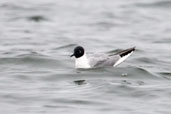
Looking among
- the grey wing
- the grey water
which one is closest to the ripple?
the grey water

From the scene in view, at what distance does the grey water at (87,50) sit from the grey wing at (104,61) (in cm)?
20

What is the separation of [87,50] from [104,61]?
15.4ft

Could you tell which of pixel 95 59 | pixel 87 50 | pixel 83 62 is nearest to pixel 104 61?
pixel 95 59

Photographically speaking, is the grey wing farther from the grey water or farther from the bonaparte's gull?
the grey water

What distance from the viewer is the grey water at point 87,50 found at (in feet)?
57.9

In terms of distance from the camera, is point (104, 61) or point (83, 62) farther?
point (104, 61)

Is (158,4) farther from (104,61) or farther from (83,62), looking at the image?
(83,62)

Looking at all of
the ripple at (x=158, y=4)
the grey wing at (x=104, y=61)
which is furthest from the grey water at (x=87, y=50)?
the grey wing at (x=104, y=61)

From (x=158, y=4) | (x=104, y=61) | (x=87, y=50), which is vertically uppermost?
(x=158, y=4)

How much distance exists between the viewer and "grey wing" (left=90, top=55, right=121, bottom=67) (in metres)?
21.1

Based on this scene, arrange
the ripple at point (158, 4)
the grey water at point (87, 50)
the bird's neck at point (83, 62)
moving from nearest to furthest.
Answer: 1. the grey water at point (87, 50)
2. the bird's neck at point (83, 62)
3. the ripple at point (158, 4)

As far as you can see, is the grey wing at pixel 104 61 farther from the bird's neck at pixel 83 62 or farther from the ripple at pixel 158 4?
the ripple at pixel 158 4

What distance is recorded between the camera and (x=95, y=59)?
2109cm

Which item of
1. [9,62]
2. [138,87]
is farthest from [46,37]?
[138,87]
